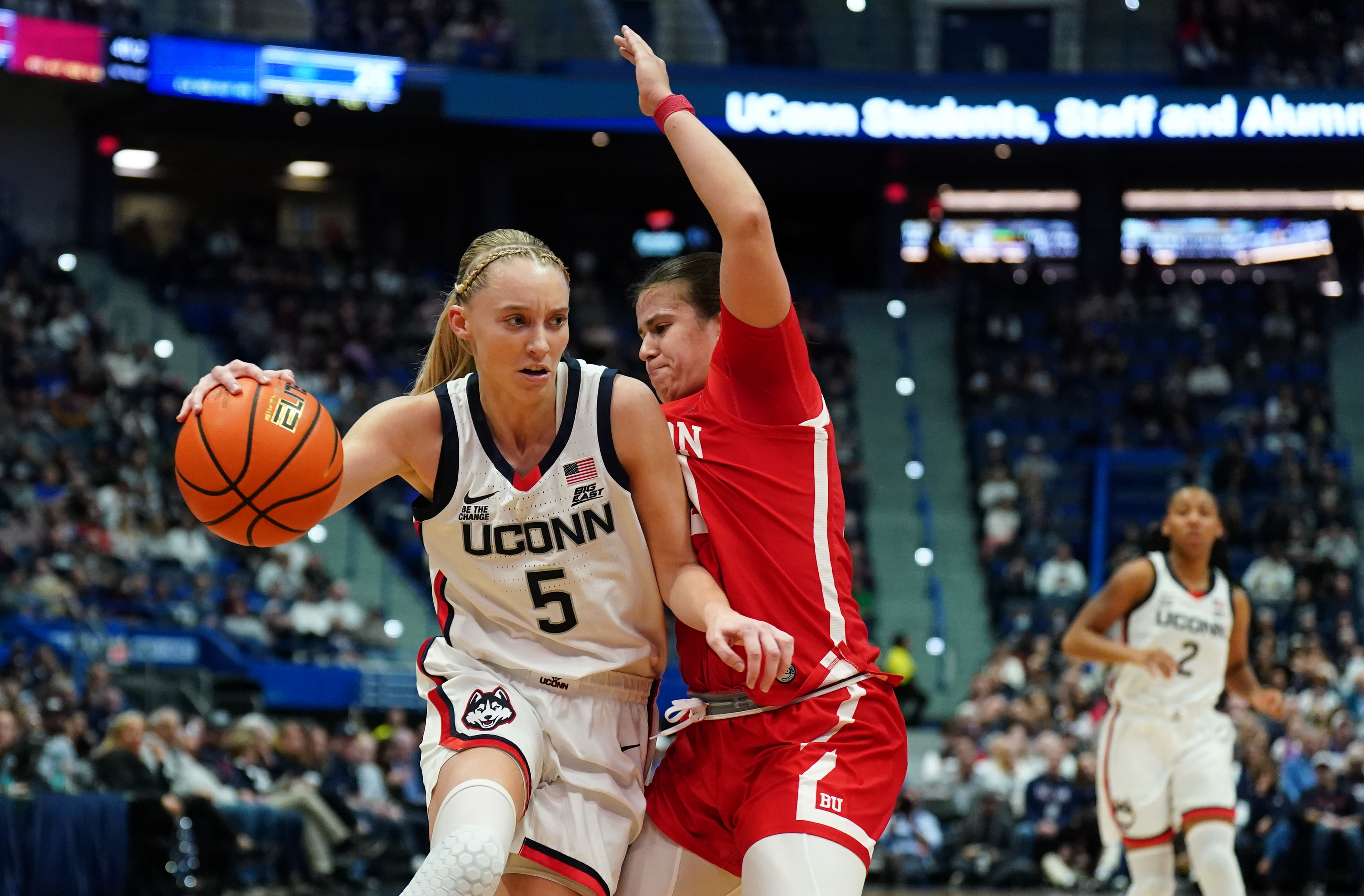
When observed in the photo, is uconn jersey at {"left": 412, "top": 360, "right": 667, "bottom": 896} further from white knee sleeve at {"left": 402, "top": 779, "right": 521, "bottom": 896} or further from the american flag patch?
white knee sleeve at {"left": 402, "top": 779, "right": 521, "bottom": 896}

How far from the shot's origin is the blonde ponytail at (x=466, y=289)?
3.54 metres

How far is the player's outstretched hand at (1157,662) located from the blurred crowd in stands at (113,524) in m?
9.09

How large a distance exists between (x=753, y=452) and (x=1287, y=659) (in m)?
12.9

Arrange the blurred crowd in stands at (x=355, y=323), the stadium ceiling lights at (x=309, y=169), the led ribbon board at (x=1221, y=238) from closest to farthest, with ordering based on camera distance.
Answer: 1. the blurred crowd in stands at (x=355, y=323)
2. the stadium ceiling lights at (x=309, y=169)
3. the led ribbon board at (x=1221, y=238)

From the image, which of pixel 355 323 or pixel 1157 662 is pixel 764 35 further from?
pixel 1157 662

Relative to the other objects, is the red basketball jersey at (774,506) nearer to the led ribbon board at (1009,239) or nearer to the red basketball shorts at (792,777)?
the red basketball shorts at (792,777)

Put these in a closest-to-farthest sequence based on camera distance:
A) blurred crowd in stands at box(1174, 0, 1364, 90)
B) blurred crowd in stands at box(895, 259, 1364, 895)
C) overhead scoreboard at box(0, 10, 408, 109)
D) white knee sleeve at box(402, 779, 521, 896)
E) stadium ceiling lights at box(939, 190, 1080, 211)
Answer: white knee sleeve at box(402, 779, 521, 896), blurred crowd in stands at box(895, 259, 1364, 895), overhead scoreboard at box(0, 10, 408, 109), blurred crowd in stands at box(1174, 0, 1364, 90), stadium ceiling lights at box(939, 190, 1080, 211)

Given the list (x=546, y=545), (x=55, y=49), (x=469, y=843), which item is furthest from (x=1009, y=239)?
(x=469, y=843)

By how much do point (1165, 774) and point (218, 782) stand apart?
621 cm

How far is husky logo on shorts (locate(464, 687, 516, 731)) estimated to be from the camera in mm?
3412

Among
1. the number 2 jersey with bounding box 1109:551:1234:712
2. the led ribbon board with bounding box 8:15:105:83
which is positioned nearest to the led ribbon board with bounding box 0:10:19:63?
the led ribbon board with bounding box 8:15:105:83

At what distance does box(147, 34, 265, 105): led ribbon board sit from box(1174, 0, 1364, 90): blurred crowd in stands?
11439mm

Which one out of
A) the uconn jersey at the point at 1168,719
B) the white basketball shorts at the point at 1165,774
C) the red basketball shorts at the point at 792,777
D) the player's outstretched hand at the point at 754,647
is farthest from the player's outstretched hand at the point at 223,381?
the white basketball shorts at the point at 1165,774

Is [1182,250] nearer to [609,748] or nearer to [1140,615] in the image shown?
[1140,615]
